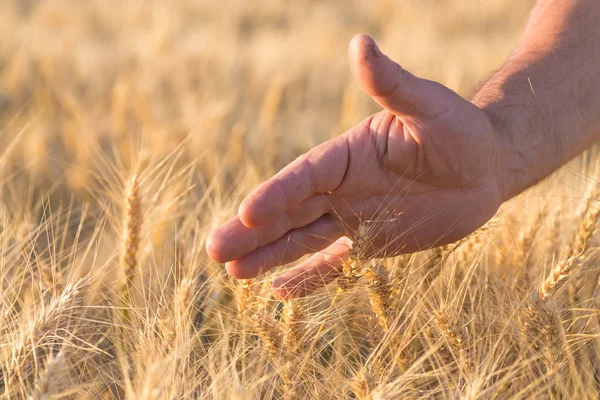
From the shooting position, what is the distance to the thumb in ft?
4.34

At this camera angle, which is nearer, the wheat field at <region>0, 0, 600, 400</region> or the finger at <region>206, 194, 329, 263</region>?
the wheat field at <region>0, 0, 600, 400</region>

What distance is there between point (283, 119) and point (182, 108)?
2.27 ft

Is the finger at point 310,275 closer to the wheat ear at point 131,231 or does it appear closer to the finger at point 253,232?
the finger at point 253,232

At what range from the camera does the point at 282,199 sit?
1.43 metres

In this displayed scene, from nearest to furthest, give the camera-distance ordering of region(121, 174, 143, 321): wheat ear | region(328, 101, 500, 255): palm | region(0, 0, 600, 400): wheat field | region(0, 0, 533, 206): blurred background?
1. region(0, 0, 600, 400): wheat field
2. region(328, 101, 500, 255): palm
3. region(121, 174, 143, 321): wheat ear
4. region(0, 0, 533, 206): blurred background

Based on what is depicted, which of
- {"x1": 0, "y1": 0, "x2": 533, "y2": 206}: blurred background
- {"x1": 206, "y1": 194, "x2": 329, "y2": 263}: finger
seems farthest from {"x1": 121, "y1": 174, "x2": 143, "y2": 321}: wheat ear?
{"x1": 206, "y1": 194, "x2": 329, "y2": 263}: finger

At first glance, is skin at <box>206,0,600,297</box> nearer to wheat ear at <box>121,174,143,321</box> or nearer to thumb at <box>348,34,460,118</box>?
thumb at <box>348,34,460,118</box>

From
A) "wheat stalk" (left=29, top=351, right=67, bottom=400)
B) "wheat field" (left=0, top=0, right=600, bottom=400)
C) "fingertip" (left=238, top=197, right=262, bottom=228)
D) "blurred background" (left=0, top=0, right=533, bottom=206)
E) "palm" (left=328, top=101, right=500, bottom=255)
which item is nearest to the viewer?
"wheat stalk" (left=29, top=351, right=67, bottom=400)

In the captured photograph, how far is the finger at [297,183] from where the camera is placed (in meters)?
1.41

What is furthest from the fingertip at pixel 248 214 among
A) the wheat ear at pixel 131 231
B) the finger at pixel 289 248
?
the wheat ear at pixel 131 231

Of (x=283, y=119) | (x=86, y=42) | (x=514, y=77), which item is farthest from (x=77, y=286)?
(x=86, y=42)

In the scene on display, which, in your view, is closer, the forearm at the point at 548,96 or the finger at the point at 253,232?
the finger at the point at 253,232

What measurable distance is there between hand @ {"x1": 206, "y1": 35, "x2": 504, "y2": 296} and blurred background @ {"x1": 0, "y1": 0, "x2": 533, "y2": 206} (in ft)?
1.42

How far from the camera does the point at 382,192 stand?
1.59 metres
